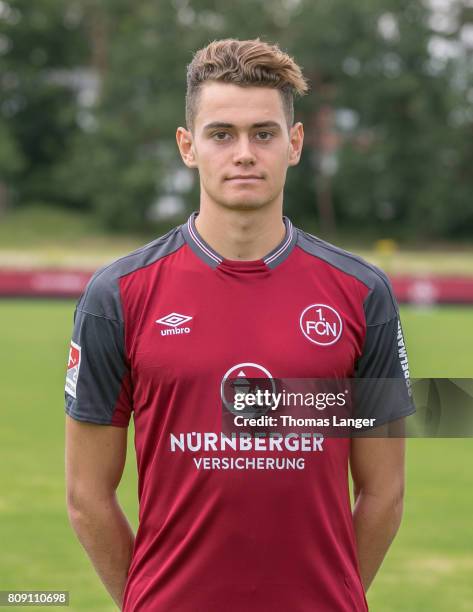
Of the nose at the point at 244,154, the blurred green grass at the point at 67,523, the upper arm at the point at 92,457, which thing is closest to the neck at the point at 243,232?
the nose at the point at 244,154

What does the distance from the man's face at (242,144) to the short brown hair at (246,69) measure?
2 centimetres

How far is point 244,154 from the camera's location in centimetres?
252

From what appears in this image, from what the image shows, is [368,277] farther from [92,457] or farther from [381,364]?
[92,457]

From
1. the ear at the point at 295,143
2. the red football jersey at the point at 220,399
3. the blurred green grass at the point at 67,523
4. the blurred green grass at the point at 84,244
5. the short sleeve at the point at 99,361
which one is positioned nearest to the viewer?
the red football jersey at the point at 220,399

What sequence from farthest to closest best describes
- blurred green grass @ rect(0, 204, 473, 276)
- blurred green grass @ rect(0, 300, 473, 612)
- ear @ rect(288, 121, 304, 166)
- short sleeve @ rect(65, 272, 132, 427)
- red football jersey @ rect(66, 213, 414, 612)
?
blurred green grass @ rect(0, 204, 473, 276)
blurred green grass @ rect(0, 300, 473, 612)
ear @ rect(288, 121, 304, 166)
short sleeve @ rect(65, 272, 132, 427)
red football jersey @ rect(66, 213, 414, 612)

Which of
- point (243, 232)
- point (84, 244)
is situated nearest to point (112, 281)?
point (243, 232)

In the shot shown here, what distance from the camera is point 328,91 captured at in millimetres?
48438

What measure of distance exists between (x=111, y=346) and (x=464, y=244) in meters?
43.8

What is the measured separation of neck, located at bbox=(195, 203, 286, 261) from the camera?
2.58 metres

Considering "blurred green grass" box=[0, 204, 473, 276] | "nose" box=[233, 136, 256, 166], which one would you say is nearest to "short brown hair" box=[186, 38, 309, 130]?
"nose" box=[233, 136, 256, 166]

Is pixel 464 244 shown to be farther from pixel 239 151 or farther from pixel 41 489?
pixel 239 151

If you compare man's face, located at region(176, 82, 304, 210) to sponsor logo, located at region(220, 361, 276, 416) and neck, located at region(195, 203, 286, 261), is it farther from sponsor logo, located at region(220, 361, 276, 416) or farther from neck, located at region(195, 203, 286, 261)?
sponsor logo, located at region(220, 361, 276, 416)

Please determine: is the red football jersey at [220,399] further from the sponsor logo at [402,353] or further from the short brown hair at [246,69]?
the short brown hair at [246,69]

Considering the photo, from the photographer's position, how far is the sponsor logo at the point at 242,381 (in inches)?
96.6
